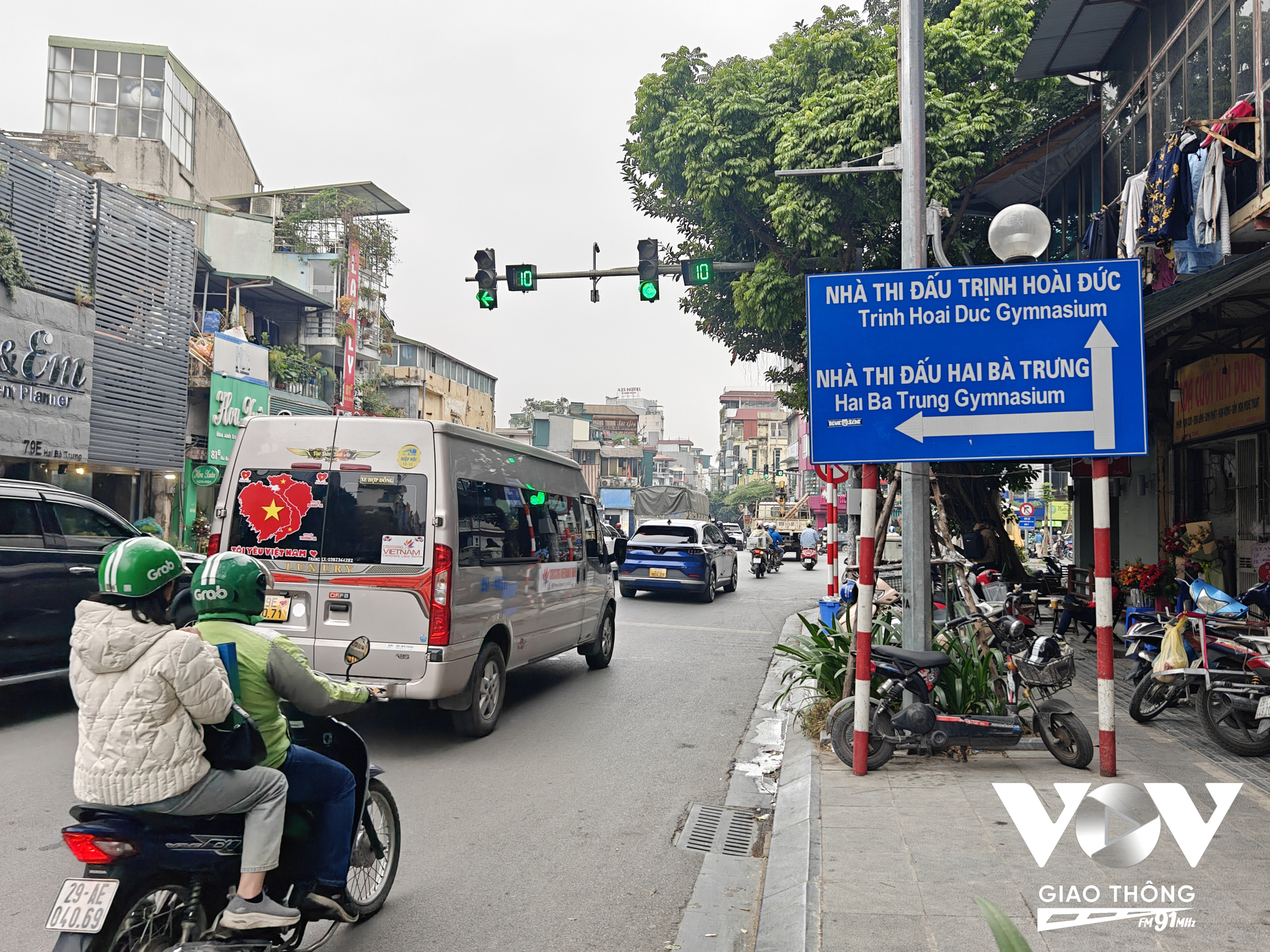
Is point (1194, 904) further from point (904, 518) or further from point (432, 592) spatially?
point (432, 592)

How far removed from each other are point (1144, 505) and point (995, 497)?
333 cm

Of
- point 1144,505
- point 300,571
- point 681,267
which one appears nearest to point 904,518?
point 300,571

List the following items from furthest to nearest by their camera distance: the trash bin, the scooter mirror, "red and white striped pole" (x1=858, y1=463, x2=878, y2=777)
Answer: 1. the trash bin
2. "red and white striped pole" (x1=858, y1=463, x2=878, y2=777)
3. the scooter mirror

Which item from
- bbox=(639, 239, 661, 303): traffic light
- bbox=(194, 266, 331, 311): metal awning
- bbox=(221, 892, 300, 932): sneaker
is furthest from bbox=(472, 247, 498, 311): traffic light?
bbox=(194, 266, 331, 311): metal awning

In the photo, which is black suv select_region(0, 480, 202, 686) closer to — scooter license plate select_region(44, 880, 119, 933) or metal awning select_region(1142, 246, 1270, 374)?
scooter license plate select_region(44, 880, 119, 933)

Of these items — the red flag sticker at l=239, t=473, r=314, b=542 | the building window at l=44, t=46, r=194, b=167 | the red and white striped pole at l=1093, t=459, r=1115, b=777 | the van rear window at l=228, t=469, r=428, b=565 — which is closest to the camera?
the red and white striped pole at l=1093, t=459, r=1115, b=777

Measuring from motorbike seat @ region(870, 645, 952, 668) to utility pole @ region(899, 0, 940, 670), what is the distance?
0.51 m

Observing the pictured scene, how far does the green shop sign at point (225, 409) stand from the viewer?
24.3m

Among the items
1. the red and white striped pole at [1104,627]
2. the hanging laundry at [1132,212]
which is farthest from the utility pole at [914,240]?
the hanging laundry at [1132,212]

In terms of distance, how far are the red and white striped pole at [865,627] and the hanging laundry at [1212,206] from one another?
153 inches

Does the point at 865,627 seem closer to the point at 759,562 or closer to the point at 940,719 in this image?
the point at 940,719

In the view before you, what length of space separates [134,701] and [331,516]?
4210 millimetres

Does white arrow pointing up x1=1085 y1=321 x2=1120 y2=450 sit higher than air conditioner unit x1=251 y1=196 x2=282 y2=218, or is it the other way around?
air conditioner unit x1=251 y1=196 x2=282 y2=218

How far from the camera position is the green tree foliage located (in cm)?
1476
